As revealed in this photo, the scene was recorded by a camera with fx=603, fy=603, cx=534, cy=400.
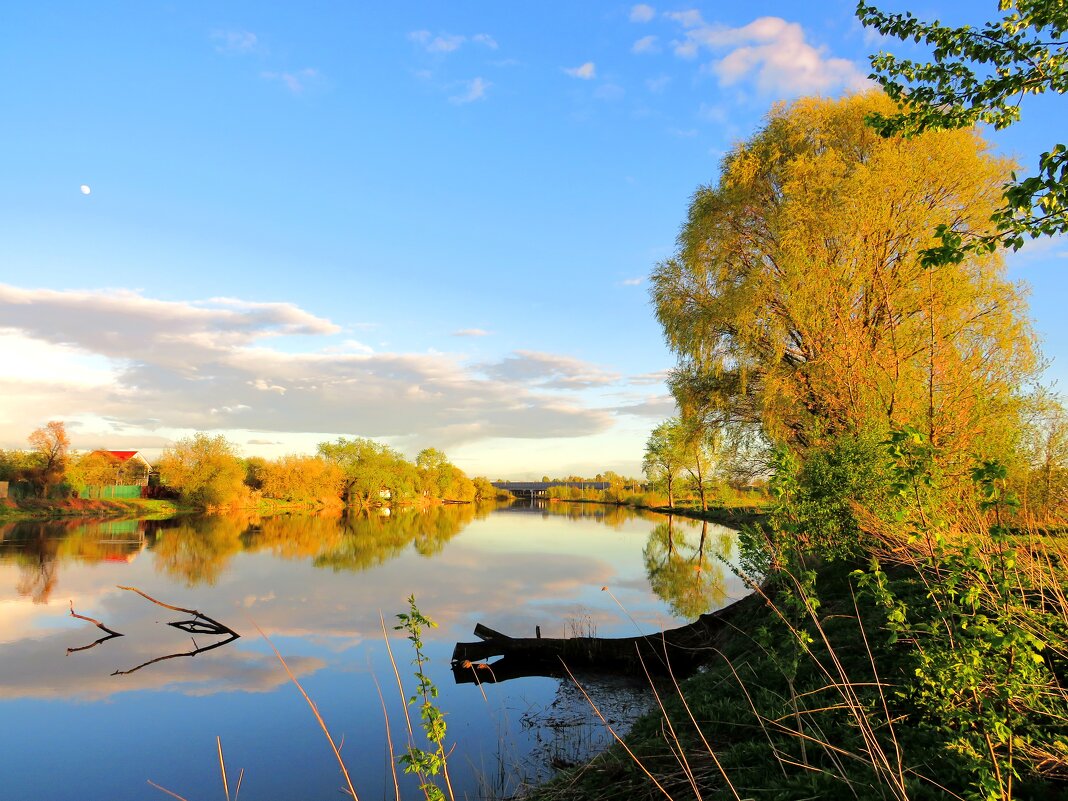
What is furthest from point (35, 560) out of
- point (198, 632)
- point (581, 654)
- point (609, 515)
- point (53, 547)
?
point (609, 515)

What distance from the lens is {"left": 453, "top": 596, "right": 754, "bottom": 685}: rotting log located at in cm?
1134

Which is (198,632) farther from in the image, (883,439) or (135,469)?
(135,469)

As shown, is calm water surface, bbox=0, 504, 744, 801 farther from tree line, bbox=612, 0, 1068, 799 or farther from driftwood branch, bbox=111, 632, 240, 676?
tree line, bbox=612, 0, 1068, 799

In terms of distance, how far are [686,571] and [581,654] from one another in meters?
13.6

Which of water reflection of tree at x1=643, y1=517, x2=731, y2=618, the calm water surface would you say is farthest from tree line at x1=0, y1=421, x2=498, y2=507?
water reflection of tree at x1=643, y1=517, x2=731, y2=618

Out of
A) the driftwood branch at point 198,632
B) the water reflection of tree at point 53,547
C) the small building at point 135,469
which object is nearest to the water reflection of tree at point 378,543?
the water reflection of tree at point 53,547

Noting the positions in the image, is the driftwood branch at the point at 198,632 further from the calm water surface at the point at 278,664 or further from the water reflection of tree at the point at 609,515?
the water reflection of tree at the point at 609,515

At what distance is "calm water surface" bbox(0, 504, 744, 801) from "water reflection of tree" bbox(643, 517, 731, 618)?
0.15 m

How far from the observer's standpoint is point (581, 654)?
1155 centimetres

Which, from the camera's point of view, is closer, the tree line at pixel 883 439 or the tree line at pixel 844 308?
the tree line at pixel 883 439

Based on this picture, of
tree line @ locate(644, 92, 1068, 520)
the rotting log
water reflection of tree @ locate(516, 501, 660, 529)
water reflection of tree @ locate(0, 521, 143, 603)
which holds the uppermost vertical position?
tree line @ locate(644, 92, 1068, 520)

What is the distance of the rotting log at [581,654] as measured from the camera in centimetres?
1134

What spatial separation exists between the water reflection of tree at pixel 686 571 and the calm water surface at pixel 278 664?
15 centimetres

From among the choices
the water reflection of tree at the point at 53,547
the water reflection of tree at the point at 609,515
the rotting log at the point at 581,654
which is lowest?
the water reflection of tree at the point at 609,515
